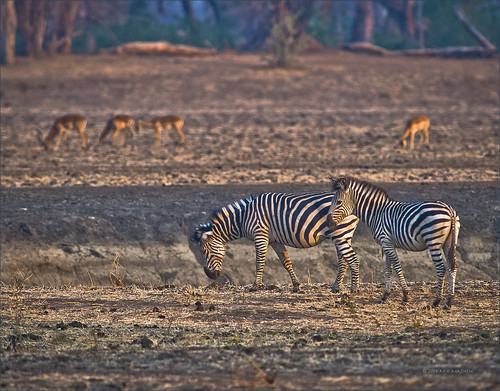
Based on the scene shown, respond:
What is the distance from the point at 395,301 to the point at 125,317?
3000mm

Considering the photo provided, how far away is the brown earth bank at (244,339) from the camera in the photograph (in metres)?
6.14

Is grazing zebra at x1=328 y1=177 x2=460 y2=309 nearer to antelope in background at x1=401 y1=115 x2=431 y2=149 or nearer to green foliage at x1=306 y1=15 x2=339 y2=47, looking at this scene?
antelope in background at x1=401 y1=115 x2=431 y2=149

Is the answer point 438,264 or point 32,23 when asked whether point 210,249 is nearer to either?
point 438,264

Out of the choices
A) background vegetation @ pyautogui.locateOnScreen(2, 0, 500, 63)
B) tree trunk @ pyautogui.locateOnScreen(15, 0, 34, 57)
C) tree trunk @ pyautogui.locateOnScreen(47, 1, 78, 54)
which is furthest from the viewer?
tree trunk @ pyautogui.locateOnScreen(47, 1, 78, 54)

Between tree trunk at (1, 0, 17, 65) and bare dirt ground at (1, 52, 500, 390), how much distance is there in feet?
10.8

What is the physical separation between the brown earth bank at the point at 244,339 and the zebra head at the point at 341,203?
93 centimetres

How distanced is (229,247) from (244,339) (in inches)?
161

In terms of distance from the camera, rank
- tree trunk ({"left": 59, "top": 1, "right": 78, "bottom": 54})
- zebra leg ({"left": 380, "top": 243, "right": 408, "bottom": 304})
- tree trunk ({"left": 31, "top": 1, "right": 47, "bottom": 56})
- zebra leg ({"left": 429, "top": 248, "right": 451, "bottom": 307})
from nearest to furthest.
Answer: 1. zebra leg ({"left": 429, "top": 248, "right": 451, "bottom": 307})
2. zebra leg ({"left": 380, "top": 243, "right": 408, "bottom": 304})
3. tree trunk ({"left": 31, "top": 1, "right": 47, "bottom": 56})
4. tree trunk ({"left": 59, "top": 1, "right": 78, "bottom": 54})

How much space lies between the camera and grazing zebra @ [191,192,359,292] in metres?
10.2

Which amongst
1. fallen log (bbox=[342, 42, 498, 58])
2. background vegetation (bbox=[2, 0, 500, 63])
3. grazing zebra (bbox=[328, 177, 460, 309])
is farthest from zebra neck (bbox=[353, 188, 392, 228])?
fallen log (bbox=[342, 42, 498, 58])

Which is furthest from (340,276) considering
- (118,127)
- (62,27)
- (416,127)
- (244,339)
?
(62,27)

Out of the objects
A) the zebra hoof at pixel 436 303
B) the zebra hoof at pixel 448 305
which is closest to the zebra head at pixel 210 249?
the zebra hoof at pixel 436 303

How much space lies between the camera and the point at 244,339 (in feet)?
25.8

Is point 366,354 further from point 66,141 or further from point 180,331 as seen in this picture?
point 66,141
